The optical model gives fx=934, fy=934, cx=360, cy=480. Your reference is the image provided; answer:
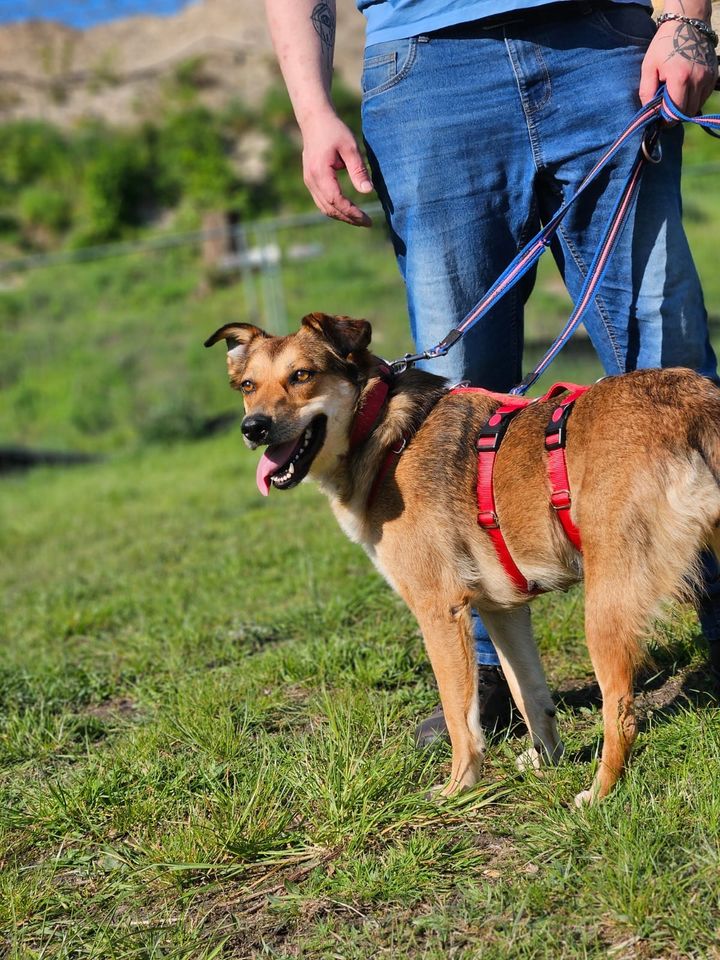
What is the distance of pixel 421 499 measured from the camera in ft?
10.6

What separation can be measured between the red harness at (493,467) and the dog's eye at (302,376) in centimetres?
72

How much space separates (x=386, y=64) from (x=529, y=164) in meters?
0.62

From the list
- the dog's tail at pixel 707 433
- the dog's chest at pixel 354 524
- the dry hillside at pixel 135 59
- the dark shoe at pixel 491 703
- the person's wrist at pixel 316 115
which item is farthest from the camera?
the dry hillside at pixel 135 59

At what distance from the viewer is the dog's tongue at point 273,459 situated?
11.2ft

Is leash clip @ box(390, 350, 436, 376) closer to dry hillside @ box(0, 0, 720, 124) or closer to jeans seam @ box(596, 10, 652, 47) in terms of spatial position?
jeans seam @ box(596, 10, 652, 47)

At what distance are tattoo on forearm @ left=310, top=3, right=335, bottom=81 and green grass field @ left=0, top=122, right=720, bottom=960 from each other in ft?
7.68

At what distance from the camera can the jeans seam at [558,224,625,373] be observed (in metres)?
3.41

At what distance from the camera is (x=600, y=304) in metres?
3.41

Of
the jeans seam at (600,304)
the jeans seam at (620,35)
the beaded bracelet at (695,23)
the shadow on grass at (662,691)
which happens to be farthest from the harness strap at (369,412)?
the beaded bracelet at (695,23)

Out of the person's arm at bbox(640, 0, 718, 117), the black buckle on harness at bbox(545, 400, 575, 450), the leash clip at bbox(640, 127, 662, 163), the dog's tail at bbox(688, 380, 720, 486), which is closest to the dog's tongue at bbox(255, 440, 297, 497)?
the black buckle on harness at bbox(545, 400, 575, 450)

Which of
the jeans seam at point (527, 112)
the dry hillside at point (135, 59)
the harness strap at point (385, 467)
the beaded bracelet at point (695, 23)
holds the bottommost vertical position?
the harness strap at point (385, 467)

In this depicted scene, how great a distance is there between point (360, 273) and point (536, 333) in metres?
3.38

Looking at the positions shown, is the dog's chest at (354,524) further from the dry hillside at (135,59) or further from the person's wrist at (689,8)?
the dry hillside at (135,59)

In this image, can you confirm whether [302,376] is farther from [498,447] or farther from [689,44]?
[689,44]
